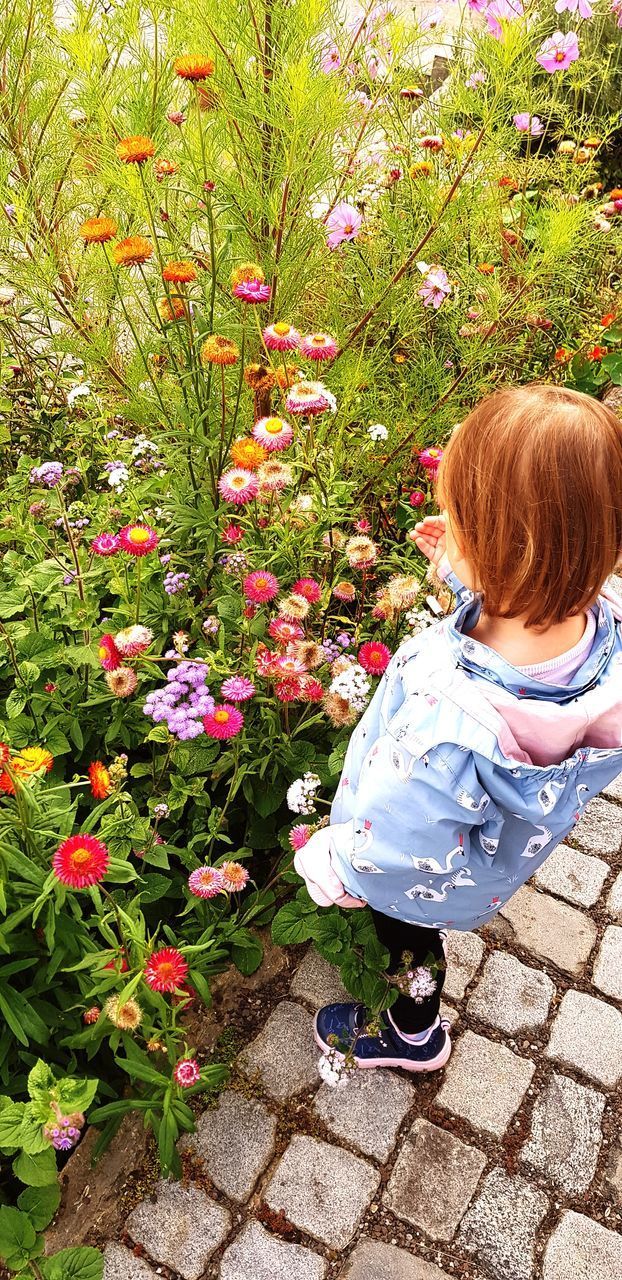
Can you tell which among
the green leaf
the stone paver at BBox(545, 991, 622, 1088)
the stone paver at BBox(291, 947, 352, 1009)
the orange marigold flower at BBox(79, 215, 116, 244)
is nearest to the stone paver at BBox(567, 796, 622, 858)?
the stone paver at BBox(545, 991, 622, 1088)

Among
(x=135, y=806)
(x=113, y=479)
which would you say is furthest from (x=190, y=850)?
(x=113, y=479)

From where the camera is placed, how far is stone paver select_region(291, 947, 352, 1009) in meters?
2.15

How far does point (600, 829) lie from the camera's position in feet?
8.44

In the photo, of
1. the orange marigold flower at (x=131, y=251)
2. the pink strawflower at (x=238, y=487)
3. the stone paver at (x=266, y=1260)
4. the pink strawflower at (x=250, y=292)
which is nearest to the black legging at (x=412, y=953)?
the stone paver at (x=266, y=1260)

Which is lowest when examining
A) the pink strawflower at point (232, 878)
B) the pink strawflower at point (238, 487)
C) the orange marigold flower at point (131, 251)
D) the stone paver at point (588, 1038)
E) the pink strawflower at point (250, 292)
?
the stone paver at point (588, 1038)

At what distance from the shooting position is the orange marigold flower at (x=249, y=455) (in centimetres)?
186

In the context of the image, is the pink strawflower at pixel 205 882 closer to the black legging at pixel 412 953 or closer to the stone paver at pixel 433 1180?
the black legging at pixel 412 953

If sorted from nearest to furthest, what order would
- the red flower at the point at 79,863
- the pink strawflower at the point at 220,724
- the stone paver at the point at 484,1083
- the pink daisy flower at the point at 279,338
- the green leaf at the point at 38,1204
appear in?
1. the red flower at the point at 79,863
2. the green leaf at the point at 38,1204
3. the pink strawflower at the point at 220,724
4. the pink daisy flower at the point at 279,338
5. the stone paver at the point at 484,1083

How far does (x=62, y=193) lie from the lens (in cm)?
280

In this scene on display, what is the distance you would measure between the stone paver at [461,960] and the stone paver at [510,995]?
1.2 inches

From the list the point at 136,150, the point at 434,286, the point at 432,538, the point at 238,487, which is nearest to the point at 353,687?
the point at 432,538

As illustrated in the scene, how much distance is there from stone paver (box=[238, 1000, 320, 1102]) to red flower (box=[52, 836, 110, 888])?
0.90 m

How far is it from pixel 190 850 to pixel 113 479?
894 millimetres

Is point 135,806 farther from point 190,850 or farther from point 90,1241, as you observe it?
point 90,1241
